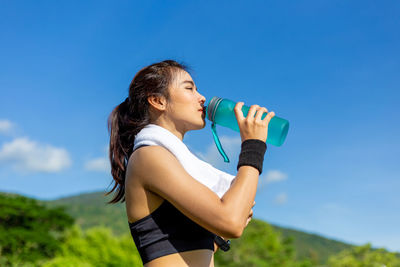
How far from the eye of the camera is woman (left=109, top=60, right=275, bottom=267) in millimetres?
1670

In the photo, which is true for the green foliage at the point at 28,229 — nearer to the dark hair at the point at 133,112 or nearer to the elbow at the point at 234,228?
the dark hair at the point at 133,112

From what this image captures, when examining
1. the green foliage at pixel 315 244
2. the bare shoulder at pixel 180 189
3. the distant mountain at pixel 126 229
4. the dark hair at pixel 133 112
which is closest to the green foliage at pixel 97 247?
the distant mountain at pixel 126 229

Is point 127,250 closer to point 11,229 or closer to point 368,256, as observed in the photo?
point 11,229

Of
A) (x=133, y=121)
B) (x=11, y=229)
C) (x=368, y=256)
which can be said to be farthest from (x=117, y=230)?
(x=133, y=121)

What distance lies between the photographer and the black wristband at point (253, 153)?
5.75ft

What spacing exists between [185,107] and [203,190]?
56cm

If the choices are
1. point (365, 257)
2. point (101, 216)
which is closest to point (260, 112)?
point (365, 257)

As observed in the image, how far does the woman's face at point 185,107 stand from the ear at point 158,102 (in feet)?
0.10

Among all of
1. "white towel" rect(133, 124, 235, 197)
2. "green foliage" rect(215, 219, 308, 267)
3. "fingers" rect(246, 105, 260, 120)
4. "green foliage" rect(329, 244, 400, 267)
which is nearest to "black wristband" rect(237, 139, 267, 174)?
"fingers" rect(246, 105, 260, 120)

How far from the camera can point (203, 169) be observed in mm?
2008

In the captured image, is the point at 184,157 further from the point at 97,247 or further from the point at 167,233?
the point at 97,247

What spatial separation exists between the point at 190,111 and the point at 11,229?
32938 mm

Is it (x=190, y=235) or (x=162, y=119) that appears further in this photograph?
(x=162, y=119)

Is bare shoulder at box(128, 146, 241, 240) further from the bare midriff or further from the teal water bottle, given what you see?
the teal water bottle
